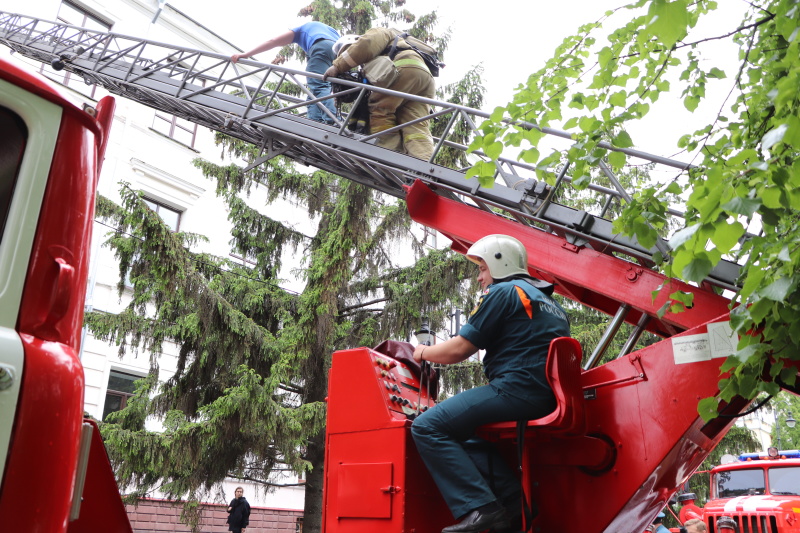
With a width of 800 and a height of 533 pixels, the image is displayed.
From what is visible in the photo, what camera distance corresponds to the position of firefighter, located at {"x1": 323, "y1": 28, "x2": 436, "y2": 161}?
694cm

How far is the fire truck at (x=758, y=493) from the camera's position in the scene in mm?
10867

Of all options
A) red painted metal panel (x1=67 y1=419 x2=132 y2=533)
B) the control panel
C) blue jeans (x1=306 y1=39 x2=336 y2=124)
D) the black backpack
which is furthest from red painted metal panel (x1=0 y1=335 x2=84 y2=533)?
blue jeans (x1=306 y1=39 x2=336 y2=124)

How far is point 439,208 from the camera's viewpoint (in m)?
5.86

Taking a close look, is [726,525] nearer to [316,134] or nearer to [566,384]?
[566,384]

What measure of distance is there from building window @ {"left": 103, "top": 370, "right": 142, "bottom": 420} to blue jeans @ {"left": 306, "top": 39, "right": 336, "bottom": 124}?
10.2 metres

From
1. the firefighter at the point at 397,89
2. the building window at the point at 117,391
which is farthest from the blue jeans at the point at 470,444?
the building window at the point at 117,391

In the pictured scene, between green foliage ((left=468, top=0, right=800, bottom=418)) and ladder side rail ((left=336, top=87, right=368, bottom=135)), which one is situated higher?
ladder side rail ((left=336, top=87, right=368, bottom=135))

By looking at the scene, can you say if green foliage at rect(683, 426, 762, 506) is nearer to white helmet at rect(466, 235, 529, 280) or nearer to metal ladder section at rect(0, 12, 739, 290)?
metal ladder section at rect(0, 12, 739, 290)

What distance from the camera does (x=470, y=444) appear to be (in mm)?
3938

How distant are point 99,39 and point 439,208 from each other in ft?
24.5

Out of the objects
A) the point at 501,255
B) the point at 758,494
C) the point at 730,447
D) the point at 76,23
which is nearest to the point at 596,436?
the point at 501,255

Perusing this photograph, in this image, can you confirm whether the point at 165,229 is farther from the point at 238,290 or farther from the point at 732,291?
the point at 732,291

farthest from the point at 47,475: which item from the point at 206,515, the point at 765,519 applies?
the point at 206,515

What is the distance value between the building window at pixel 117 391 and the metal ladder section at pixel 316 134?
25.2ft
